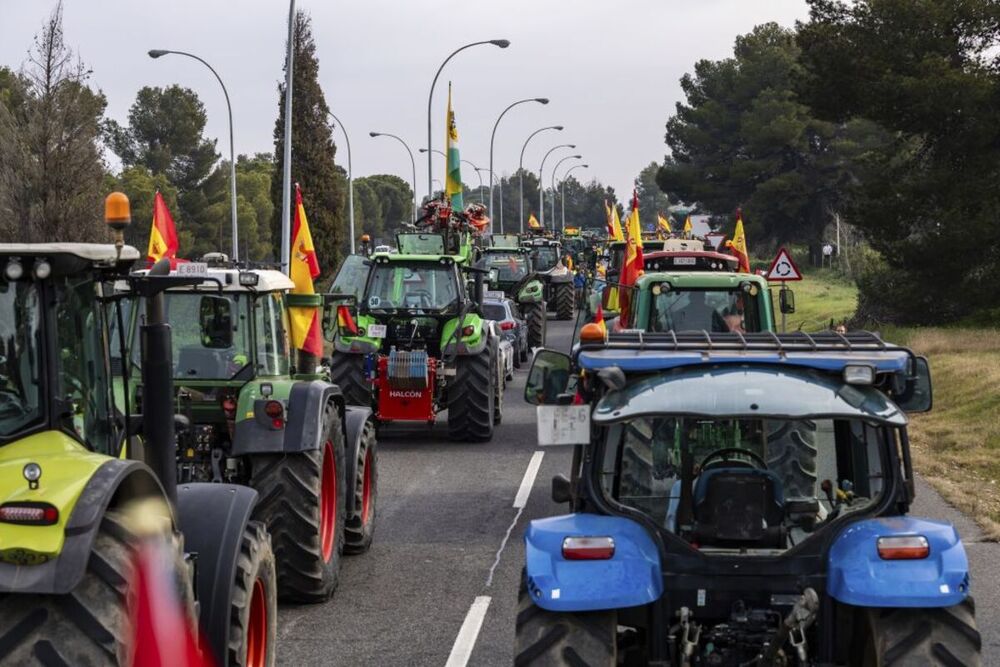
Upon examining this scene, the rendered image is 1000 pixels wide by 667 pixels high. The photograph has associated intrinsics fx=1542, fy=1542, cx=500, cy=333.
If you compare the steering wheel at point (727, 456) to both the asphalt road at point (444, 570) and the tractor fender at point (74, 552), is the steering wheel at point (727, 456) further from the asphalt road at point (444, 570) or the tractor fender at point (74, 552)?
the tractor fender at point (74, 552)

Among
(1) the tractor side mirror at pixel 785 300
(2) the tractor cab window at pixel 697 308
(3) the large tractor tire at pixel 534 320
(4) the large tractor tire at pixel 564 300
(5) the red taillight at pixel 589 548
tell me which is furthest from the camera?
(4) the large tractor tire at pixel 564 300

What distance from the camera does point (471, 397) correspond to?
59.5 ft

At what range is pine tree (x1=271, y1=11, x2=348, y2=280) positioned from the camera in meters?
55.8

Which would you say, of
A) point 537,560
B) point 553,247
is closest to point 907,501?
point 537,560

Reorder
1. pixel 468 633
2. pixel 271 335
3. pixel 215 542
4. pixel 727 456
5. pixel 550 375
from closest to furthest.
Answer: pixel 215 542, pixel 727 456, pixel 550 375, pixel 468 633, pixel 271 335

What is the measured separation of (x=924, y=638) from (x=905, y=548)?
0.32 m

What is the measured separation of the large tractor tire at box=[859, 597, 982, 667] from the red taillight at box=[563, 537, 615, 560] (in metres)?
1.00

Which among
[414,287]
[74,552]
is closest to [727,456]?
[74,552]

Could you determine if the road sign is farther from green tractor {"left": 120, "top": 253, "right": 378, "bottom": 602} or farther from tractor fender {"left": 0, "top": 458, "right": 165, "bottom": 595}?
tractor fender {"left": 0, "top": 458, "right": 165, "bottom": 595}

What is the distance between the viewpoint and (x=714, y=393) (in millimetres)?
5816

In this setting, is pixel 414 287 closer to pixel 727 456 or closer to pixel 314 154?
pixel 727 456

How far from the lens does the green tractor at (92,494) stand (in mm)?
4441

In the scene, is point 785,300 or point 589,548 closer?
point 589,548

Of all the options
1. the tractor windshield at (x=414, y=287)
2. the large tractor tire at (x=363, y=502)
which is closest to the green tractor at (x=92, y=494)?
Result: the large tractor tire at (x=363, y=502)
